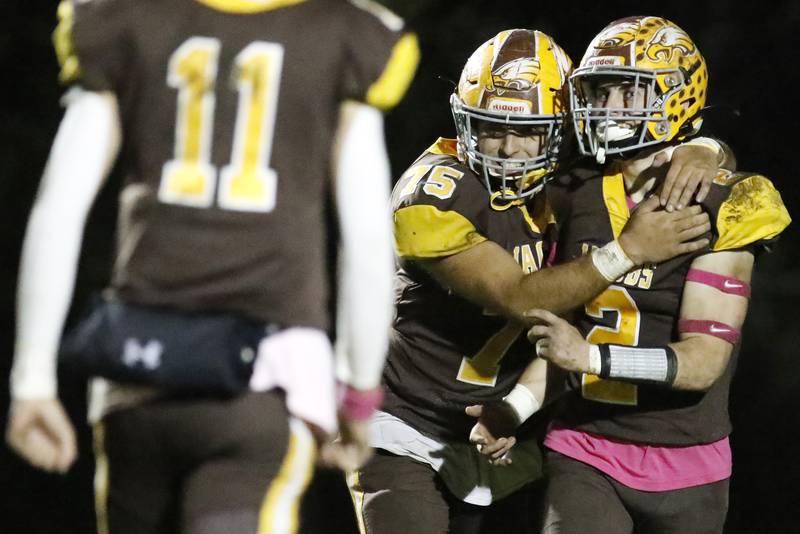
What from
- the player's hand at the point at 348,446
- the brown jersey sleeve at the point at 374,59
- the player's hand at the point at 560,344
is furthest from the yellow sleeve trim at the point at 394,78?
the player's hand at the point at 560,344

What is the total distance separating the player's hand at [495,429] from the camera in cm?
275

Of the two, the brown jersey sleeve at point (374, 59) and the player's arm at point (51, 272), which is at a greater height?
the brown jersey sleeve at point (374, 59)

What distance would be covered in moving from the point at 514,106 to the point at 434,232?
1.21 ft

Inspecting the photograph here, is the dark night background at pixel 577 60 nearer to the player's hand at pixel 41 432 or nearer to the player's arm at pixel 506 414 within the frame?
the player's arm at pixel 506 414

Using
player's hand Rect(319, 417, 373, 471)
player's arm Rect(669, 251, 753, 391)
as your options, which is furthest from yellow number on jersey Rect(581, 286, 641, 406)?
player's hand Rect(319, 417, 373, 471)

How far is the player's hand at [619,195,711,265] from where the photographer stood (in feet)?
8.71

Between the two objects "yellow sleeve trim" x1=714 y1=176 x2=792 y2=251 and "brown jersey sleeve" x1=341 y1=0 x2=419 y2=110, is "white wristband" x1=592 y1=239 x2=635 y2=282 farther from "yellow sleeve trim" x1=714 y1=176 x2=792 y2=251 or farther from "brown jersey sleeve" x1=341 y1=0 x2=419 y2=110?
"brown jersey sleeve" x1=341 y1=0 x2=419 y2=110

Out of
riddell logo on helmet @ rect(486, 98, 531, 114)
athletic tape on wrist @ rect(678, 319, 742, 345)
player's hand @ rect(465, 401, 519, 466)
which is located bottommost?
player's hand @ rect(465, 401, 519, 466)

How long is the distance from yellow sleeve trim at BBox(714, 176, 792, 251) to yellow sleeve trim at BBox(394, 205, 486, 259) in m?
0.51

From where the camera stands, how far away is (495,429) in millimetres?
2756

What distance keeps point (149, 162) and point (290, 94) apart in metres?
0.23

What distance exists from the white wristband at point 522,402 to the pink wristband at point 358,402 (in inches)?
32.6

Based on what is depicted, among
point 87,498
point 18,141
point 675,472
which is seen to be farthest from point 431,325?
point 18,141

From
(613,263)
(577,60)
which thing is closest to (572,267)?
(613,263)
